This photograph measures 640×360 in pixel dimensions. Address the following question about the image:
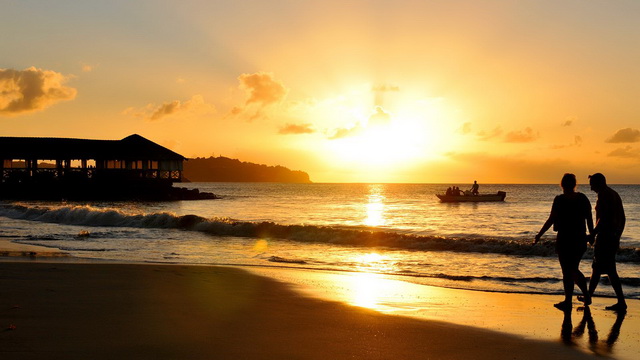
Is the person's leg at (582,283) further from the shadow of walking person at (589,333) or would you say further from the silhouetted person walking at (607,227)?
the silhouetted person walking at (607,227)

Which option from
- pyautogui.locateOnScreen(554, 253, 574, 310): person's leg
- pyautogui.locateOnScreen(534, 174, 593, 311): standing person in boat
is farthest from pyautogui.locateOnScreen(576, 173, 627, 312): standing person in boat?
pyautogui.locateOnScreen(554, 253, 574, 310): person's leg

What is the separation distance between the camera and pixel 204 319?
7.69 meters

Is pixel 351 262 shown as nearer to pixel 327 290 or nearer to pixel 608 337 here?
pixel 327 290

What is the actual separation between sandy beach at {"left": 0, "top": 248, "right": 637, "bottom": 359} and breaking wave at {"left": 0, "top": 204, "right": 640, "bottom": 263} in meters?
7.56

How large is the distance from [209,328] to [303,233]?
62.4ft

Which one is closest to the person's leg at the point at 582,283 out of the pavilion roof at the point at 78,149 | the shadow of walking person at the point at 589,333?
the shadow of walking person at the point at 589,333

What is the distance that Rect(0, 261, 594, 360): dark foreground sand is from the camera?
617 centimetres

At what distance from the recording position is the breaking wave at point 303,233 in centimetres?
2036

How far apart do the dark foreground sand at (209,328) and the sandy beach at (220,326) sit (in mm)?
12

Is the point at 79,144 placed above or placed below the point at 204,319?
above

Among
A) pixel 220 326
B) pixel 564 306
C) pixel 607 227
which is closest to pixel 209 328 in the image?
pixel 220 326


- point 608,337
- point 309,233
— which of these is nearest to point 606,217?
point 608,337

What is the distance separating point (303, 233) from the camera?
26172 millimetres

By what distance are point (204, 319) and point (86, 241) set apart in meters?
15.5
